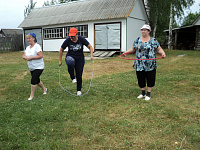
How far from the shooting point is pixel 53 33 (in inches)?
853

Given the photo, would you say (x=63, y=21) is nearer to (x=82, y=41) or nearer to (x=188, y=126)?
(x=82, y=41)

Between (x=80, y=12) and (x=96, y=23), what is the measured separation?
8.80 ft

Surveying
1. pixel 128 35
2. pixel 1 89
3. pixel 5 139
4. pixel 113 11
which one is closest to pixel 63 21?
pixel 113 11

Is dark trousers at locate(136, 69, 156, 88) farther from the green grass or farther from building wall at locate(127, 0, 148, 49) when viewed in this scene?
building wall at locate(127, 0, 148, 49)

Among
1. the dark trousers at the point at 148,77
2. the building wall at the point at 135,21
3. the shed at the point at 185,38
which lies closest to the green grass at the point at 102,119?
the dark trousers at the point at 148,77

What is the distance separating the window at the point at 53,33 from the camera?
830 inches

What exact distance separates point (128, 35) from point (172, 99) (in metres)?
12.7

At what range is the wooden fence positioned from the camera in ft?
72.0

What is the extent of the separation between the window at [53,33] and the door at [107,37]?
4636mm

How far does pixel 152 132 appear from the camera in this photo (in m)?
3.52

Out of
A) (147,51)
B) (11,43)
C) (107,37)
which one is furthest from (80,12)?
(147,51)

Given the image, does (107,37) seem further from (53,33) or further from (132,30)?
(53,33)

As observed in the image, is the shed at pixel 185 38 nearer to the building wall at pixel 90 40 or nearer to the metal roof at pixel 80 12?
the metal roof at pixel 80 12

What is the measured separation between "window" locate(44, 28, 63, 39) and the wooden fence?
4278mm
